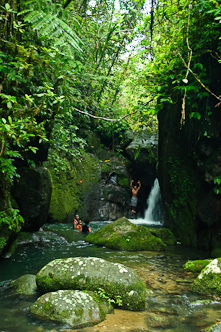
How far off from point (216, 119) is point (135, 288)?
5.89 m

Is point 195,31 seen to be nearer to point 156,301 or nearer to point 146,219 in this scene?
point 156,301

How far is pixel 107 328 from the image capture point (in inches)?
126

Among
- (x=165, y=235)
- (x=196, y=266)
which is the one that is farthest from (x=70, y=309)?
(x=165, y=235)

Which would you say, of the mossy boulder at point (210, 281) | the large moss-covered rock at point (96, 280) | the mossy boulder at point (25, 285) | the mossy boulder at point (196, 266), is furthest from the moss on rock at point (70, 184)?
the mossy boulder at point (210, 281)

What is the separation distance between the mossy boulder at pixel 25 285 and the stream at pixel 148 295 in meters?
0.11

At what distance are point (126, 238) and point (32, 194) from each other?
3.34 m

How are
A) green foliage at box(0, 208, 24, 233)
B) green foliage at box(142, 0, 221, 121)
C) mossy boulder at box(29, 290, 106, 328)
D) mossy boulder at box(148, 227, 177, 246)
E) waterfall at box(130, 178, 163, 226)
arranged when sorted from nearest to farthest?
mossy boulder at box(29, 290, 106, 328)
green foliage at box(0, 208, 24, 233)
green foliage at box(142, 0, 221, 121)
mossy boulder at box(148, 227, 177, 246)
waterfall at box(130, 178, 163, 226)

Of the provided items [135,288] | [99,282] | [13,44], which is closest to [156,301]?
[135,288]

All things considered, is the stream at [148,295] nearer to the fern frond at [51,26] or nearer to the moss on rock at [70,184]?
the moss on rock at [70,184]

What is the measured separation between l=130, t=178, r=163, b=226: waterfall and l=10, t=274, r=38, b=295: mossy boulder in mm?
11493

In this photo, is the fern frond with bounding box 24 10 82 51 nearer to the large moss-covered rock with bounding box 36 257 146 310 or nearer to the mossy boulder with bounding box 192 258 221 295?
the large moss-covered rock with bounding box 36 257 146 310

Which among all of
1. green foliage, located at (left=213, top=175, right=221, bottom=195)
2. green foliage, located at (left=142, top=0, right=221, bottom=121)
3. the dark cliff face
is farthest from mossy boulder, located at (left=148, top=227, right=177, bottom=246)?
green foliage, located at (left=142, top=0, right=221, bottom=121)

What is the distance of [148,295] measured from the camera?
4.60 metres

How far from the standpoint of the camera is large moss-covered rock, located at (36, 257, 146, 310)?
403 cm
